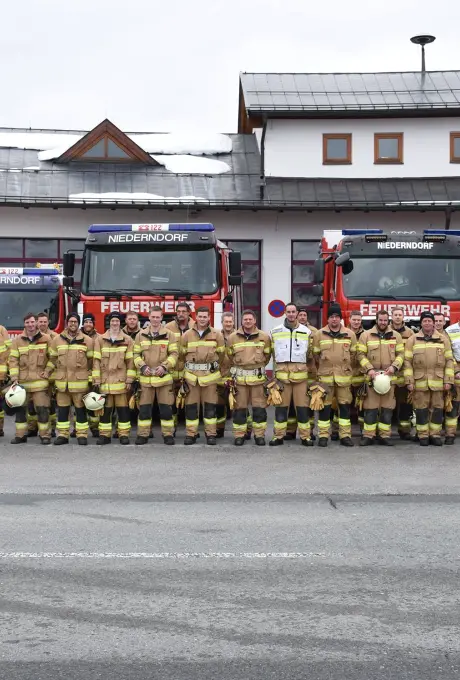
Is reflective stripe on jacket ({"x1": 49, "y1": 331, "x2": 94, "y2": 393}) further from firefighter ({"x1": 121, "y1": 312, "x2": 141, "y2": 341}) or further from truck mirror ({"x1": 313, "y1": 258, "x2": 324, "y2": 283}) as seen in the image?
truck mirror ({"x1": 313, "y1": 258, "x2": 324, "y2": 283})

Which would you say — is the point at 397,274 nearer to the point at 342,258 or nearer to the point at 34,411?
the point at 342,258

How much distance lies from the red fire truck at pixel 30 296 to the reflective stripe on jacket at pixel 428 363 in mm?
7257

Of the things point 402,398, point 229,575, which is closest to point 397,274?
point 402,398

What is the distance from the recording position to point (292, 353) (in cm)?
1338

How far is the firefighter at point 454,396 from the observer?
13.6 meters

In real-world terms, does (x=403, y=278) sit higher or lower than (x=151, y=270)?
lower

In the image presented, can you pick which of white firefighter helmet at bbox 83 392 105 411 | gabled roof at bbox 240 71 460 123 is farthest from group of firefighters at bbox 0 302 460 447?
gabled roof at bbox 240 71 460 123

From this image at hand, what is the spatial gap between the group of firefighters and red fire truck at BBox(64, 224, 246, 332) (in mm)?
1599

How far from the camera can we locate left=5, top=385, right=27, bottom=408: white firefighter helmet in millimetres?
13367

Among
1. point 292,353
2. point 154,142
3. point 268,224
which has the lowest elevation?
point 292,353

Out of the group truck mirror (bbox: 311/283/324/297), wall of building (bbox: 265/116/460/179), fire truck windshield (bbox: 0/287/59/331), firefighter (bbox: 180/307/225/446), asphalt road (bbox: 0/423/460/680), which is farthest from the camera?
wall of building (bbox: 265/116/460/179)

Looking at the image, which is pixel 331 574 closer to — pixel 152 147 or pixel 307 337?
pixel 307 337

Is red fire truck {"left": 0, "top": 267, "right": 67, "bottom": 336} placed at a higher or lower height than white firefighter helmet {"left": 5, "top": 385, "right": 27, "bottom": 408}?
higher

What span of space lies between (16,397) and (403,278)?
6.07 metres
